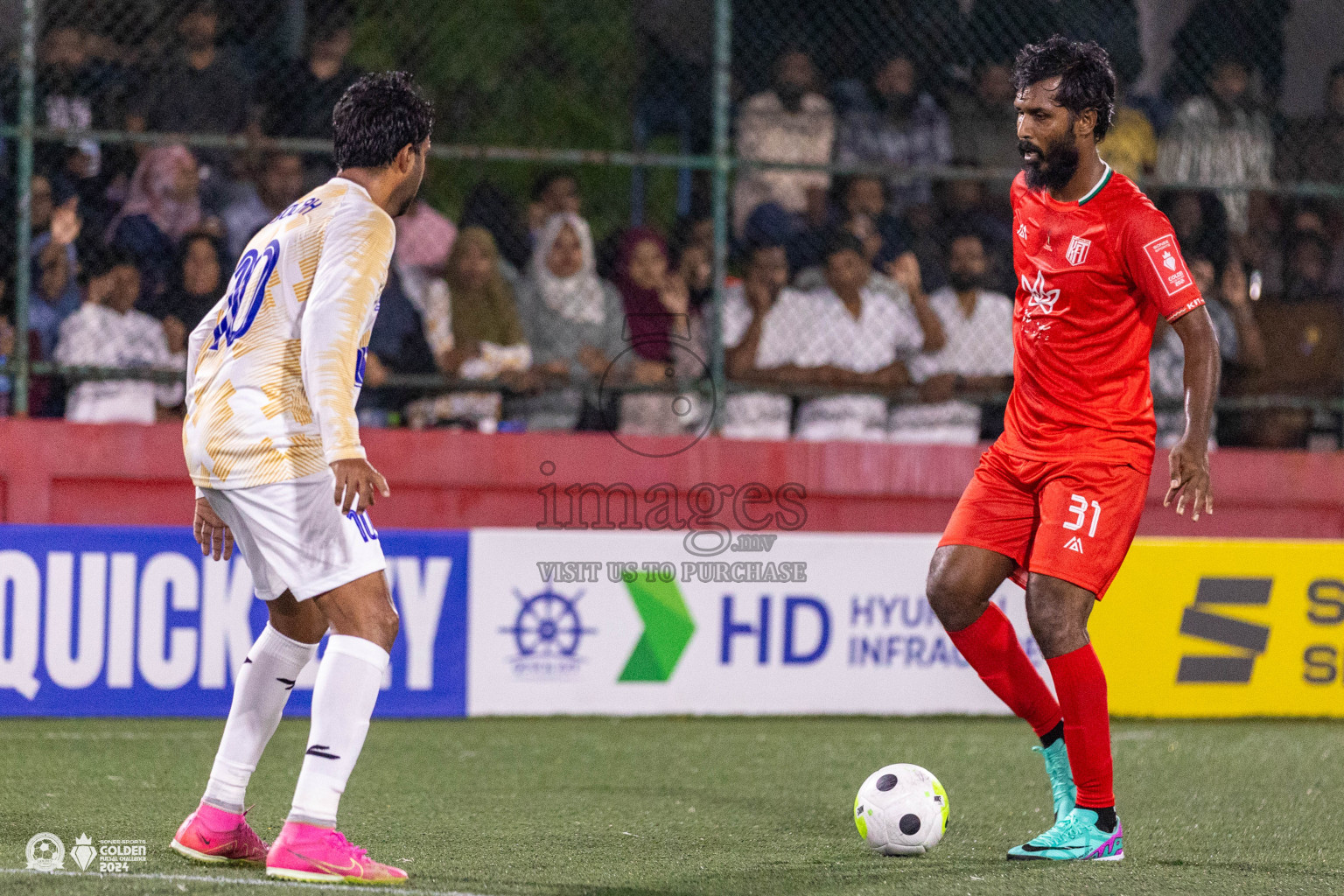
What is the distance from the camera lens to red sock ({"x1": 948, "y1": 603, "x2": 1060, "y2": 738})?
4.83m

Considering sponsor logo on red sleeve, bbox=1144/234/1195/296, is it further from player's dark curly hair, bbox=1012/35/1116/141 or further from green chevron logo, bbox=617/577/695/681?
green chevron logo, bbox=617/577/695/681

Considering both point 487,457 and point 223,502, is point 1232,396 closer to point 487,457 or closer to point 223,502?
point 487,457

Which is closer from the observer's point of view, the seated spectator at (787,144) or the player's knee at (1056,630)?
the player's knee at (1056,630)

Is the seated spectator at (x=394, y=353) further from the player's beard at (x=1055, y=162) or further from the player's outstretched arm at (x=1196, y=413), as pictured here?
the player's outstretched arm at (x=1196, y=413)

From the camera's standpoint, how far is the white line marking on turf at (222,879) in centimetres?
376

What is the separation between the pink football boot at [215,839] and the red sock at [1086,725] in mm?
2251

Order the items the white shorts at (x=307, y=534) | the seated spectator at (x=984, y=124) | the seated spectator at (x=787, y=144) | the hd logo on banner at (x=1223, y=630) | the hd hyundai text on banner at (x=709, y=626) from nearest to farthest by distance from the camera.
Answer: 1. the white shorts at (x=307, y=534)
2. the hd hyundai text on banner at (x=709, y=626)
3. the hd logo on banner at (x=1223, y=630)
4. the seated spectator at (x=787, y=144)
5. the seated spectator at (x=984, y=124)

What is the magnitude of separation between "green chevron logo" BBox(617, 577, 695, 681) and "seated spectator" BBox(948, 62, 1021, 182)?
3.73 m

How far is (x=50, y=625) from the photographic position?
745 centimetres

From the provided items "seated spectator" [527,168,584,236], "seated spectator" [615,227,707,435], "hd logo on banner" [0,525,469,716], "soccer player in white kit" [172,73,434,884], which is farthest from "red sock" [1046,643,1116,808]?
"seated spectator" [527,168,584,236]

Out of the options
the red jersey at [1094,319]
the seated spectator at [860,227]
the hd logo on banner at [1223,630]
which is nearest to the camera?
the red jersey at [1094,319]

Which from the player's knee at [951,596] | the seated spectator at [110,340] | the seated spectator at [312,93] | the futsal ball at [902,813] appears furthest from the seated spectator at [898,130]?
Answer: the futsal ball at [902,813]

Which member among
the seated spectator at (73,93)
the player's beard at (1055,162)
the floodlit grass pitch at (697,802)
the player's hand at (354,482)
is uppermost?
the seated spectator at (73,93)

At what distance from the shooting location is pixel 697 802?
5.69 meters
